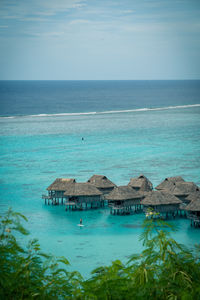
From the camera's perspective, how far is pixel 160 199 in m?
27.2

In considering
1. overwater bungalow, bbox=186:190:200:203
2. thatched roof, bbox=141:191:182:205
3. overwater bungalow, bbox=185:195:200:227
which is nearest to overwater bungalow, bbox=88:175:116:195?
thatched roof, bbox=141:191:182:205

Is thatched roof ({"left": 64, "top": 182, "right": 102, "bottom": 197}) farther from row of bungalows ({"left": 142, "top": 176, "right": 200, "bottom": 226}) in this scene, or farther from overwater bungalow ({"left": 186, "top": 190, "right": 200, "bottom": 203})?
overwater bungalow ({"left": 186, "top": 190, "right": 200, "bottom": 203})

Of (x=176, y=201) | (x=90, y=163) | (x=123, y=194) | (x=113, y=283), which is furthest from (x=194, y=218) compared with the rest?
(x=90, y=163)

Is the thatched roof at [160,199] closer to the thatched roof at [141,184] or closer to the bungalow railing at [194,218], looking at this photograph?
the bungalow railing at [194,218]

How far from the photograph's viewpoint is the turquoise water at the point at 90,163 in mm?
23869

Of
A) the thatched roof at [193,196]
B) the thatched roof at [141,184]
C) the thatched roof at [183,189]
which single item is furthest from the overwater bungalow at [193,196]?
the thatched roof at [141,184]

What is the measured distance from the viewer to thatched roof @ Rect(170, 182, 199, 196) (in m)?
29.1

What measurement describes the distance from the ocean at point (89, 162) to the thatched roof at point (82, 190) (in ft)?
3.90

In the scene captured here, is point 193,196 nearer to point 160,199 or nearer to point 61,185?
point 160,199

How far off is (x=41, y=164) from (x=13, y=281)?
Answer: 37119 mm

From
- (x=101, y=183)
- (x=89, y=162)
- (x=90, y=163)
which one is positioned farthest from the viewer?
(x=89, y=162)

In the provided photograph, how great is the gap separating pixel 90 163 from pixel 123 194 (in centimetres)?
1573

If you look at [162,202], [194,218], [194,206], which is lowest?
[194,218]

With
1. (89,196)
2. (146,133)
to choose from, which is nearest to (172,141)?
(146,133)
